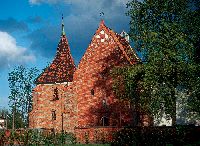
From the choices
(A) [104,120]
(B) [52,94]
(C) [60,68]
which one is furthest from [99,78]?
(B) [52,94]

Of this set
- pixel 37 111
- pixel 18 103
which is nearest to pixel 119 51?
pixel 37 111

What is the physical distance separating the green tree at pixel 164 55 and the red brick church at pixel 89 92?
5433 mm

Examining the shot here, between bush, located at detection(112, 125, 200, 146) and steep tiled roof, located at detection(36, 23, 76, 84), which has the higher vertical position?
steep tiled roof, located at detection(36, 23, 76, 84)

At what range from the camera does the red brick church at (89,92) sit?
133ft

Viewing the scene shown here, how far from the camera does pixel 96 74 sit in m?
41.8

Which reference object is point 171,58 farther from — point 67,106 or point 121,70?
point 67,106

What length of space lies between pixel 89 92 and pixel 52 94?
6.51 m

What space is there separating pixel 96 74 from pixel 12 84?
141ft

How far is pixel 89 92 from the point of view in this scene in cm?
4197

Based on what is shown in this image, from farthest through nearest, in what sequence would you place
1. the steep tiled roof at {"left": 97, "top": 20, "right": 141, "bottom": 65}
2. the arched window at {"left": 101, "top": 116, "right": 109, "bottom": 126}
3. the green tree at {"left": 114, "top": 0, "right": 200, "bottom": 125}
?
the arched window at {"left": 101, "top": 116, "right": 109, "bottom": 126} → the steep tiled roof at {"left": 97, "top": 20, "right": 141, "bottom": 65} → the green tree at {"left": 114, "top": 0, "right": 200, "bottom": 125}

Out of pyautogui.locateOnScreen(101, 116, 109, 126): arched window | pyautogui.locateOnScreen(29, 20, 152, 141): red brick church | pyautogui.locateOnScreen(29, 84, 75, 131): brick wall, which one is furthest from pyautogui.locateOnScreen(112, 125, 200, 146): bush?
pyautogui.locateOnScreen(29, 84, 75, 131): brick wall

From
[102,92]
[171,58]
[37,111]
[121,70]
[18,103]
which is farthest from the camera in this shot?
[18,103]

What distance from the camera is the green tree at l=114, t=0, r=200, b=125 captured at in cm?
3100

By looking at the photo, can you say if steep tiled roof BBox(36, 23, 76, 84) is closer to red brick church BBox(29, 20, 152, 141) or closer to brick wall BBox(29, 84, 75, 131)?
red brick church BBox(29, 20, 152, 141)
